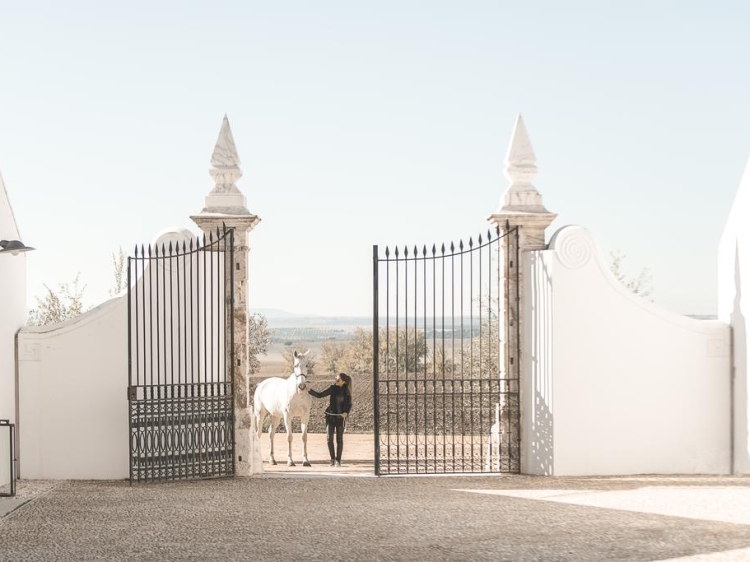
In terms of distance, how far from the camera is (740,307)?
1169cm

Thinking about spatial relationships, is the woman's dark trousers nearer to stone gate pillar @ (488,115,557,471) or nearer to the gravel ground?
the gravel ground

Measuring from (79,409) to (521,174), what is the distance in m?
6.25

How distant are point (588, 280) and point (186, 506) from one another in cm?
542

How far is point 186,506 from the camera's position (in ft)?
32.4

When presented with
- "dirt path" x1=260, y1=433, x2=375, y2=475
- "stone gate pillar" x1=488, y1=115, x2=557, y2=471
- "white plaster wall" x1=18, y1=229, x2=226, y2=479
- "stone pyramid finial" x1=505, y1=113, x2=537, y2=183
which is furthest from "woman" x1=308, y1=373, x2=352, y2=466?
"stone pyramid finial" x1=505, y1=113, x2=537, y2=183

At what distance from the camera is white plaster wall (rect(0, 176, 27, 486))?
1146 centimetres

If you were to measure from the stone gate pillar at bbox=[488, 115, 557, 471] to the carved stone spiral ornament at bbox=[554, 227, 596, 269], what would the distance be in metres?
0.38

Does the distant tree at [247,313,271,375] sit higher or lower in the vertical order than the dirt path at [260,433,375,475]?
higher

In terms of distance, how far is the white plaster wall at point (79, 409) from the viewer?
1183 cm

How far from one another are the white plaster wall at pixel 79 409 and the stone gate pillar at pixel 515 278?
4.77 meters

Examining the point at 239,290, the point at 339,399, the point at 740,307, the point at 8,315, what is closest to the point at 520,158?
the point at 740,307

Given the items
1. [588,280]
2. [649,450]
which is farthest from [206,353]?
[649,450]

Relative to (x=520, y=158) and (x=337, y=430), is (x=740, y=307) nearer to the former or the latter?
(x=520, y=158)

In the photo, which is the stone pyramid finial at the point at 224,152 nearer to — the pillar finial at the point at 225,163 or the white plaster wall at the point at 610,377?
the pillar finial at the point at 225,163
